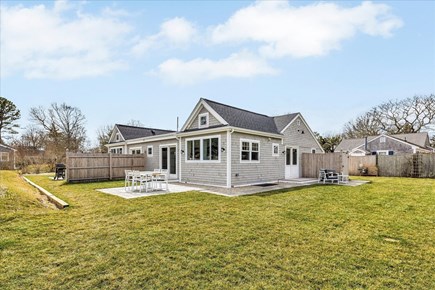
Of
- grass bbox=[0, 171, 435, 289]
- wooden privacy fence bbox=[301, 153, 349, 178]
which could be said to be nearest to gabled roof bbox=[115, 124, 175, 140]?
wooden privacy fence bbox=[301, 153, 349, 178]

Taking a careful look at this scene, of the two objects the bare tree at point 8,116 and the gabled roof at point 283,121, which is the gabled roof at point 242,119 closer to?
the gabled roof at point 283,121

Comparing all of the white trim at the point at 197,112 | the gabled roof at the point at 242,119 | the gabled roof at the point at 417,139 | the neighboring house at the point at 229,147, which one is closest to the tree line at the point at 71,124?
the gabled roof at the point at 417,139

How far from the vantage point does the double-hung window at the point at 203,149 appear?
12055 mm

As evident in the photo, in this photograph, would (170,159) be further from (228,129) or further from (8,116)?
(8,116)

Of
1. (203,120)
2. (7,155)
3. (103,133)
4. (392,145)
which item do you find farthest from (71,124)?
(392,145)

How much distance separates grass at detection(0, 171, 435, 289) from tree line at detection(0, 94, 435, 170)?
28675 mm

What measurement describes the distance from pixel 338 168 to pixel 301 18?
10.2 m

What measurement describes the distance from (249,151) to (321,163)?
23.0ft

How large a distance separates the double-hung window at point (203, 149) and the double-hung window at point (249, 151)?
1.20 metres

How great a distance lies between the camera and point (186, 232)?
15.3 ft

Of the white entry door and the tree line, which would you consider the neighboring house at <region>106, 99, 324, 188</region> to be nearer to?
the white entry door

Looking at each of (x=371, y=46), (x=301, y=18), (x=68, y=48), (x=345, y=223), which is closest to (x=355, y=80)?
(x=371, y=46)

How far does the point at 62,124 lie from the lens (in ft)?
115

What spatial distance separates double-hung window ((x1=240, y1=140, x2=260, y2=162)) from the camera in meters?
12.0
